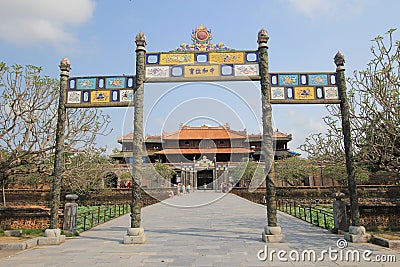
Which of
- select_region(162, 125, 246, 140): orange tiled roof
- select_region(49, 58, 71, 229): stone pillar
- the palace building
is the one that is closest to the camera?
select_region(49, 58, 71, 229): stone pillar

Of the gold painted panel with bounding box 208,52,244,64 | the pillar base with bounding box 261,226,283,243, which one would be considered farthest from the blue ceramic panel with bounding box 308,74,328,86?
the pillar base with bounding box 261,226,283,243

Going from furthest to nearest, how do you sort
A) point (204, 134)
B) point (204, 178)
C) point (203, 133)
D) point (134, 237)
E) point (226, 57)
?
1. point (204, 178)
2. point (203, 133)
3. point (204, 134)
4. point (226, 57)
5. point (134, 237)

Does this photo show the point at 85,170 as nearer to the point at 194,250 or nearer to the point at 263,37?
the point at 194,250

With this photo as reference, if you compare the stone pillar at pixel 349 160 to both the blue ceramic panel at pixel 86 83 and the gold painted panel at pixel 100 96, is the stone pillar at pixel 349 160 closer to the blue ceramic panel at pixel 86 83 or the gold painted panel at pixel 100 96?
the gold painted panel at pixel 100 96

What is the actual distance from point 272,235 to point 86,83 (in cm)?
610

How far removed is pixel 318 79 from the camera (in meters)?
8.16

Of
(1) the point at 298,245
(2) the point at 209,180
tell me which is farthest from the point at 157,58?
(2) the point at 209,180

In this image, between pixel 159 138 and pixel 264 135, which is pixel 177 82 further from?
pixel 159 138

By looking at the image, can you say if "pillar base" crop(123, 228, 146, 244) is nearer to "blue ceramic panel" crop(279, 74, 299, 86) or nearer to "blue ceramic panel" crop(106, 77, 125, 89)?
"blue ceramic panel" crop(106, 77, 125, 89)

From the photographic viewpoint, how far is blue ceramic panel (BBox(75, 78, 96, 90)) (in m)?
8.38

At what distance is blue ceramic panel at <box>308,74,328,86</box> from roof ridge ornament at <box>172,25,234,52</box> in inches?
87.3

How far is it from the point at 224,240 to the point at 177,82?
4.14 meters

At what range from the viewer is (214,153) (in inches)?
1833

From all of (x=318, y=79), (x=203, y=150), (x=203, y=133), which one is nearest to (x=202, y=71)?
(x=318, y=79)
